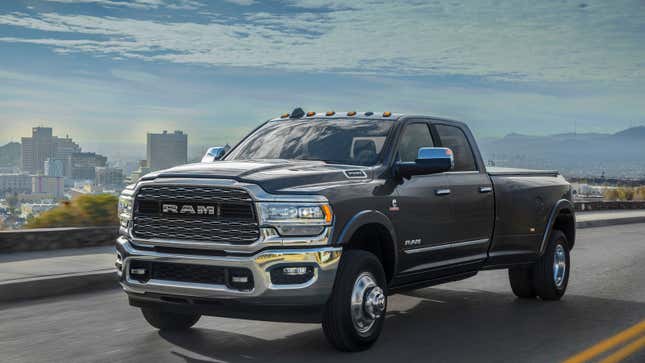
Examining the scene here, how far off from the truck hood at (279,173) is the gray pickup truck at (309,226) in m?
0.01

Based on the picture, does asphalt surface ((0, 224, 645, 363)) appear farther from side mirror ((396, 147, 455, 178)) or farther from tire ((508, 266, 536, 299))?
side mirror ((396, 147, 455, 178))

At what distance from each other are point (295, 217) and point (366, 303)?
976 millimetres

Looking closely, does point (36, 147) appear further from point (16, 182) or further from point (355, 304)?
point (355, 304)

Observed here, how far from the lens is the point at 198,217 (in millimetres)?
6387

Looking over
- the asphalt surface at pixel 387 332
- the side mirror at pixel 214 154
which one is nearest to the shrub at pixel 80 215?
the asphalt surface at pixel 387 332

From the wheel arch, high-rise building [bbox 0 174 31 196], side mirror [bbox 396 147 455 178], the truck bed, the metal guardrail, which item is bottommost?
the metal guardrail

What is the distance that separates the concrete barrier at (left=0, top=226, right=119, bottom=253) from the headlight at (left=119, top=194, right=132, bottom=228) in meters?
6.11

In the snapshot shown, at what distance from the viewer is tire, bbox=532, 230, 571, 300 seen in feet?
32.4

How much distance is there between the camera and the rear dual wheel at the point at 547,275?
987 centimetres

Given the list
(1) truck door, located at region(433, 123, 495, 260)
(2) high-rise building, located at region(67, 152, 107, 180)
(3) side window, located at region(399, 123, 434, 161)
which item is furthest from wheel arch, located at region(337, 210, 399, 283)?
(2) high-rise building, located at region(67, 152, 107, 180)

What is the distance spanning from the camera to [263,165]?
6.93 m

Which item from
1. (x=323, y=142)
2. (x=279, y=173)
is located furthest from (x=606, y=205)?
(x=279, y=173)

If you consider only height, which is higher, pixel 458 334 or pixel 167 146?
pixel 167 146

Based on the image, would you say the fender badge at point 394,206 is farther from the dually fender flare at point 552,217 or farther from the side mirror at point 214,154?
the dually fender flare at point 552,217
